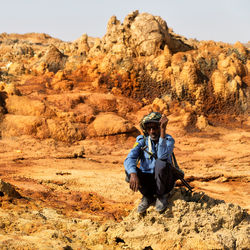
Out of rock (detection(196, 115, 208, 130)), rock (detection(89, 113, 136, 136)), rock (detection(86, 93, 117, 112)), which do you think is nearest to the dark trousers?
rock (detection(89, 113, 136, 136))

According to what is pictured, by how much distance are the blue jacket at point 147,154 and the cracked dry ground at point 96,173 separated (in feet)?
3.34

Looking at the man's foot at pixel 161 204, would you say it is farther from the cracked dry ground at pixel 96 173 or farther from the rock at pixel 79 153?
the rock at pixel 79 153

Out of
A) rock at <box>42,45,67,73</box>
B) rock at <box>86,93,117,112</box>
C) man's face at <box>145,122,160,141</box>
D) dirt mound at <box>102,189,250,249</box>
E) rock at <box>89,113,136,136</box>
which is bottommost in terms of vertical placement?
dirt mound at <box>102,189,250,249</box>

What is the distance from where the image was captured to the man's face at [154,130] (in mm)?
3094

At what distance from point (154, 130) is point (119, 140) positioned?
7.16m

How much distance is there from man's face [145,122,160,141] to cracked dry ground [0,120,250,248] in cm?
133

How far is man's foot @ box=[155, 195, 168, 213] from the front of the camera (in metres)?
2.98

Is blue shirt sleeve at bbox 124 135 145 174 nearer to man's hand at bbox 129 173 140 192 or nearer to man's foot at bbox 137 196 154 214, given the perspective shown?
man's hand at bbox 129 173 140 192

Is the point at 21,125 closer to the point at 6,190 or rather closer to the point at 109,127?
the point at 109,127

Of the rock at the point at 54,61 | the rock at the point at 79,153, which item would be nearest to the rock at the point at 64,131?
the rock at the point at 79,153

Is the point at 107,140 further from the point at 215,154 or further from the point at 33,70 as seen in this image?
the point at 33,70

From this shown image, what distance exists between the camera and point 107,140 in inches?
399

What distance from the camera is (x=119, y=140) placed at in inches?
403

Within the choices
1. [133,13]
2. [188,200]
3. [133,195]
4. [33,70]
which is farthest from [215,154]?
[33,70]
